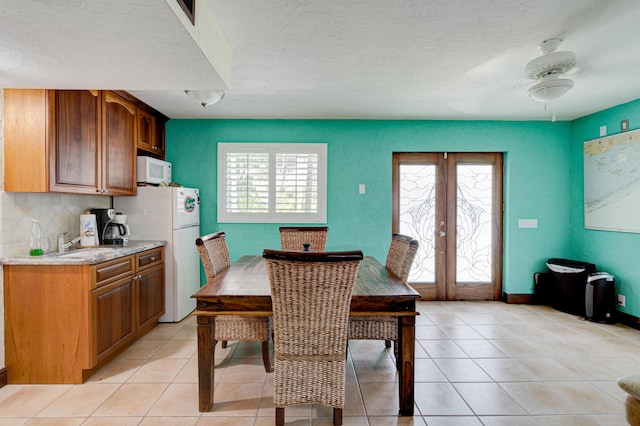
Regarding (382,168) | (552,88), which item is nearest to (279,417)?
(552,88)

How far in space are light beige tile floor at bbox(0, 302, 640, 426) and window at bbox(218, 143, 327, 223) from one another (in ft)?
5.24

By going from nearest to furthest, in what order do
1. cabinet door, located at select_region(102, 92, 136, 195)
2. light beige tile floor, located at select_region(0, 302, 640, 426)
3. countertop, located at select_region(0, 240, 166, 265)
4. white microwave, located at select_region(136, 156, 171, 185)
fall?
light beige tile floor, located at select_region(0, 302, 640, 426), countertop, located at select_region(0, 240, 166, 265), cabinet door, located at select_region(102, 92, 136, 195), white microwave, located at select_region(136, 156, 171, 185)

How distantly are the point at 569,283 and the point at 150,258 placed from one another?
15.5 ft

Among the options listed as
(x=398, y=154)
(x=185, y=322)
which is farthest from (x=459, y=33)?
(x=185, y=322)

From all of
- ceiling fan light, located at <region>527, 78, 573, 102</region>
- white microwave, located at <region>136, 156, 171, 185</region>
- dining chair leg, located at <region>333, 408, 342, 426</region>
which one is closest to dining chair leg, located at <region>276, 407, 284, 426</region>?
dining chair leg, located at <region>333, 408, 342, 426</region>

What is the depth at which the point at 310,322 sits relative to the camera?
1700 mm

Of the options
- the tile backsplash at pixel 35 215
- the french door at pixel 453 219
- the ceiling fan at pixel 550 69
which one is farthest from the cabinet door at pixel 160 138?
the ceiling fan at pixel 550 69

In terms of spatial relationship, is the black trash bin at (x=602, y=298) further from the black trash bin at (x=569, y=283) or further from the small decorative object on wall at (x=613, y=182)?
the small decorative object on wall at (x=613, y=182)

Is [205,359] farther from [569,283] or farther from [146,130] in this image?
[569,283]

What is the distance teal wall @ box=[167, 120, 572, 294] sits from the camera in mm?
4188

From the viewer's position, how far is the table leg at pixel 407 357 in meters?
1.90

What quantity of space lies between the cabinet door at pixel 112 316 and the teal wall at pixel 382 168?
1.57 meters

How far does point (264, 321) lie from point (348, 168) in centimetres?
255

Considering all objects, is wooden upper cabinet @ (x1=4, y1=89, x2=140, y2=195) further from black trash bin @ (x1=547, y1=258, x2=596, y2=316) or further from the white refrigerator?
black trash bin @ (x1=547, y1=258, x2=596, y2=316)
